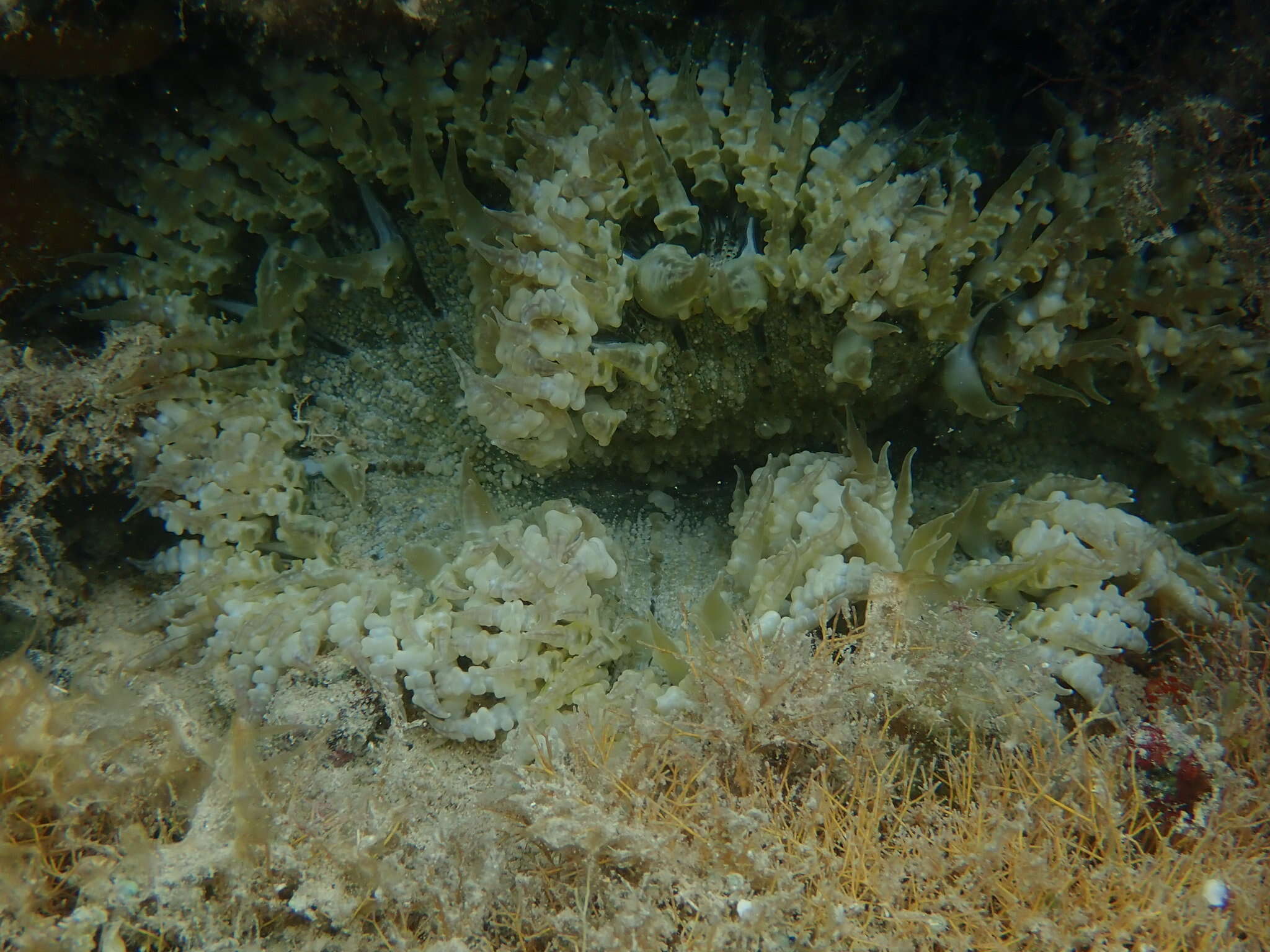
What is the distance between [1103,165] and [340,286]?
2.78 metres

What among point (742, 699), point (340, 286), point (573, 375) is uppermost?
point (340, 286)

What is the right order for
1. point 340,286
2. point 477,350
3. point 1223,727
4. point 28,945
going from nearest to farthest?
point 28,945 < point 1223,727 < point 477,350 < point 340,286

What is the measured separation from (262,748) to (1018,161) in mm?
3244

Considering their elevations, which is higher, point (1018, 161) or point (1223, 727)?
point (1018, 161)

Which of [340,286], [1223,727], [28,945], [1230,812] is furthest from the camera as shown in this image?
[340,286]

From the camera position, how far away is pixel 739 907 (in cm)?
187

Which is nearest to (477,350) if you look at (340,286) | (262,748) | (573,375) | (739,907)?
(573,375)

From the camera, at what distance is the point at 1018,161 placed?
2854mm

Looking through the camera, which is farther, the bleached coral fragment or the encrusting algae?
the bleached coral fragment

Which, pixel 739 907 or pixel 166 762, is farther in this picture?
pixel 166 762

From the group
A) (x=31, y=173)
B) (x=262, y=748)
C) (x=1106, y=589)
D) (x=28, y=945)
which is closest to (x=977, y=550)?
(x=1106, y=589)

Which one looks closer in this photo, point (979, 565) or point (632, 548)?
point (979, 565)

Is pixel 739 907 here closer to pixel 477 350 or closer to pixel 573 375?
pixel 573 375

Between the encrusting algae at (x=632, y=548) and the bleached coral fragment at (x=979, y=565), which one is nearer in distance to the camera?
the encrusting algae at (x=632, y=548)
